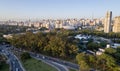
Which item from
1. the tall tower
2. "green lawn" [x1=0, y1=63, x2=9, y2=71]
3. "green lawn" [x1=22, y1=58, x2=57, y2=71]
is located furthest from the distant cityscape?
"green lawn" [x1=0, y1=63, x2=9, y2=71]

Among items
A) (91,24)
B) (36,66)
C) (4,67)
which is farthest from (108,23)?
(4,67)

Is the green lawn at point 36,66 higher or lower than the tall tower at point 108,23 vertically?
lower

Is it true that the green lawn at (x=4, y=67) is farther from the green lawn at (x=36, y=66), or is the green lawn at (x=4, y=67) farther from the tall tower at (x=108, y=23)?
the tall tower at (x=108, y=23)

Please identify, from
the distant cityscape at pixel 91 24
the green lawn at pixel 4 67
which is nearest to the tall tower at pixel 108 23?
the distant cityscape at pixel 91 24

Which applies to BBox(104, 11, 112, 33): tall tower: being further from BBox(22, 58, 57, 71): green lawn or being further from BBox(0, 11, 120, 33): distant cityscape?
BBox(22, 58, 57, 71): green lawn

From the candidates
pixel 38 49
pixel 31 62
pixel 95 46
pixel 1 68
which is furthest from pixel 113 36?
pixel 1 68

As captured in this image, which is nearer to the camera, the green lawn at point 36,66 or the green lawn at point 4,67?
the green lawn at point 36,66

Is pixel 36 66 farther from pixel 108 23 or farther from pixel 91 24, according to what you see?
pixel 91 24

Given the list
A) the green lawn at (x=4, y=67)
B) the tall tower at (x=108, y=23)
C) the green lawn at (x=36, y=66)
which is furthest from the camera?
the tall tower at (x=108, y=23)
